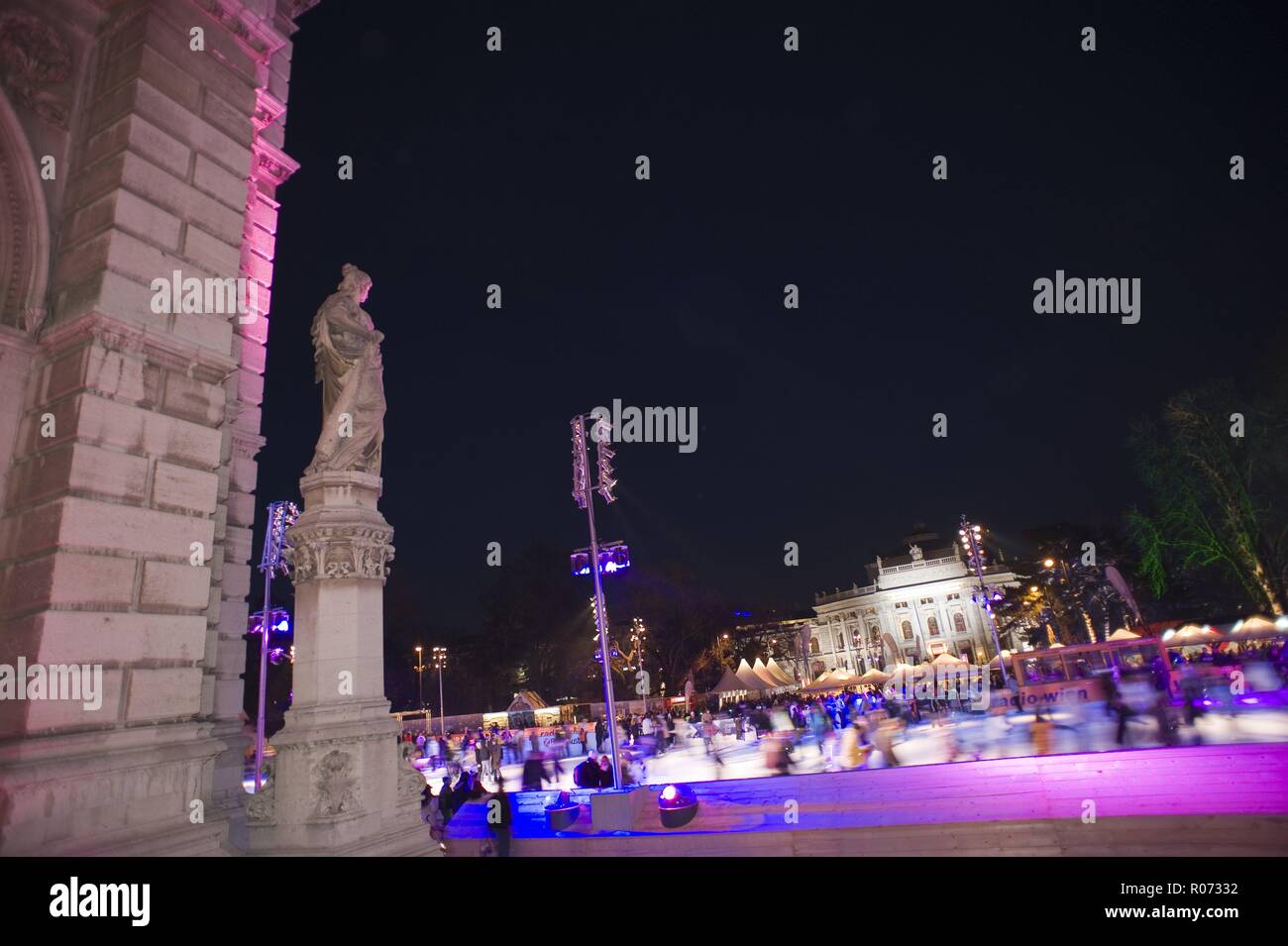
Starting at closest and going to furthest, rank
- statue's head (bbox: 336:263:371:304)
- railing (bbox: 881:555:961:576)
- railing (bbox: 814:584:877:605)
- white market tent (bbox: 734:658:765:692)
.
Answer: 1. statue's head (bbox: 336:263:371:304)
2. white market tent (bbox: 734:658:765:692)
3. railing (bbox: 881:555:961:576)
4. railing (bbox: 814:584:877:605)

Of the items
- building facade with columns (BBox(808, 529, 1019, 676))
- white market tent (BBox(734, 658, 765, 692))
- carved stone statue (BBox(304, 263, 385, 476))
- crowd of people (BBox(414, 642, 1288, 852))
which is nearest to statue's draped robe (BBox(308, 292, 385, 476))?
carved stone statue (BBox(304, 263, 385, 476))

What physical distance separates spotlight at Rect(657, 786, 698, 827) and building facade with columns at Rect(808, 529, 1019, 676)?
314 ft

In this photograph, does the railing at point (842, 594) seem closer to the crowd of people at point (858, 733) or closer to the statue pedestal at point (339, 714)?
the crowd of people at point (858, 733)

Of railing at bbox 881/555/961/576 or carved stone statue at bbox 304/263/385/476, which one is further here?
railing at bbox 881/555/961/576

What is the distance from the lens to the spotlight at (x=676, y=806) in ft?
41.5

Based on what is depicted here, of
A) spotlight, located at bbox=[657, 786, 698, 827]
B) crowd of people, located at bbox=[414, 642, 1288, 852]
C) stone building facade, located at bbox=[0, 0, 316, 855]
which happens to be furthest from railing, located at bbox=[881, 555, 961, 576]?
stone building facade, located at bbox=[0, 0, 316, 855]

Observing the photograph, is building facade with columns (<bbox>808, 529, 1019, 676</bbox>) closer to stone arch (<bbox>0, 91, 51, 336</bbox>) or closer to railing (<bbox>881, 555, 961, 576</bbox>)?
railing (<bbox>881, 555, 961, 576</bbox>)

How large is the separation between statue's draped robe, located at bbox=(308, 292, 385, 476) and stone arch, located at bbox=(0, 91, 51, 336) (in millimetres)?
2728

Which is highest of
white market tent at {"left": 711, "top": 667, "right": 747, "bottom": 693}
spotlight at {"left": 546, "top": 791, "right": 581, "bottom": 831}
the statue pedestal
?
the statue pedestal

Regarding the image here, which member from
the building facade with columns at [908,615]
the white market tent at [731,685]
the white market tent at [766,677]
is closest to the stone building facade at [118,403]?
the white market tent at [731,685]

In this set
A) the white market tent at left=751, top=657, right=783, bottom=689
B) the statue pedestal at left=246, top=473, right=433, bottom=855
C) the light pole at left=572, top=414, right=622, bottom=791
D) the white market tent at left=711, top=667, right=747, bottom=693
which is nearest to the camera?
the statue pedestal at left=246, top=473, right=433, bottom=855

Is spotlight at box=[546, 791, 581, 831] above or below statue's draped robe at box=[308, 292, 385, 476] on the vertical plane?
below

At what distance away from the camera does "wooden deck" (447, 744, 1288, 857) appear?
1002 centimetres
